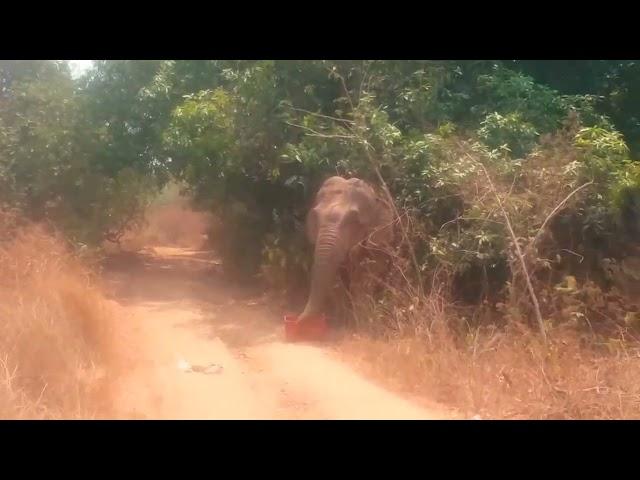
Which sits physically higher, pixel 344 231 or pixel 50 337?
pixel 344 231

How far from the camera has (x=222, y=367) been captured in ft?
24.2

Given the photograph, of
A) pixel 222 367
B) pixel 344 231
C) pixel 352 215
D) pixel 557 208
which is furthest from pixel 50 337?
pixel 557 208

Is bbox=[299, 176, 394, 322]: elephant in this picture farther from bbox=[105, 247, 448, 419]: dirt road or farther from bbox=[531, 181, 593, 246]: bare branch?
bbox=[531, 181, 593, 246]: bare branch

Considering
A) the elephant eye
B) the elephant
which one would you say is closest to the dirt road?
the elephant

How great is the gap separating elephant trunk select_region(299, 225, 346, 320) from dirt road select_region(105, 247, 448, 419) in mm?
659

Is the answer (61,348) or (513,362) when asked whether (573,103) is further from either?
(61,348)

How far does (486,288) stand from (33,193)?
8.56 metres

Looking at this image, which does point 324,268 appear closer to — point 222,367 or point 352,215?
point 352,215

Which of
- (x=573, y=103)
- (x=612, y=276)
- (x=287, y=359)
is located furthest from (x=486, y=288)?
(x=573, y=103)

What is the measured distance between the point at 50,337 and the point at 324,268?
147 inches

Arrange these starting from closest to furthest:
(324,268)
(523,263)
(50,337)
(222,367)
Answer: (50,337)
(523,263)
(222,367)
(324,268)

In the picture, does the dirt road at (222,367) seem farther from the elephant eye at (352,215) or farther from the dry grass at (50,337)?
the elephant eye at (352,215)

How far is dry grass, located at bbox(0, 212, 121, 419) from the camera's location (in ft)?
18.3

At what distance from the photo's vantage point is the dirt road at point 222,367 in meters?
5.76
